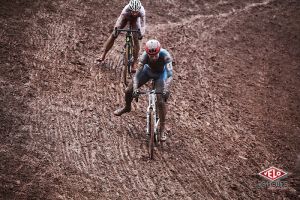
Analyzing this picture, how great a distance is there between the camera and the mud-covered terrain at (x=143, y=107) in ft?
24.5

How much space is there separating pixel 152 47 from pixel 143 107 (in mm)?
2480

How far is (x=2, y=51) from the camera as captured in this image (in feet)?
34.2

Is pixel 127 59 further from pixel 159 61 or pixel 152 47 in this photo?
pixel 152 47

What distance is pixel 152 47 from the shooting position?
24.7 ft

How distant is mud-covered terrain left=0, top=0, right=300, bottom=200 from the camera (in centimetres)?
745

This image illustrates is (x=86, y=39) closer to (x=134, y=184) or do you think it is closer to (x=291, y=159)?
(x=134, y=184)

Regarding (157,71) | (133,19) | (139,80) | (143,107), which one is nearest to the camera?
(157,71)

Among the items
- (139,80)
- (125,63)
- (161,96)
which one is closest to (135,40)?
(125,63)

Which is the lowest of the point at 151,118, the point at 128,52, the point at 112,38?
the point at 151,118

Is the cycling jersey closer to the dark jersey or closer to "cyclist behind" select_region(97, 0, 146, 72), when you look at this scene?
"cyclist behind" select_region(97, 0, 146, 72)

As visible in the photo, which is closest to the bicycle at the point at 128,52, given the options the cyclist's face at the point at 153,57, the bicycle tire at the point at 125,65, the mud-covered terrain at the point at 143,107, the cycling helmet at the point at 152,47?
the bicycle tire at the point at 125,65

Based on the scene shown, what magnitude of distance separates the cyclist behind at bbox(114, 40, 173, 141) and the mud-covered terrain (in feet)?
3.79

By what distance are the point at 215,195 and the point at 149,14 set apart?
8.44 meters

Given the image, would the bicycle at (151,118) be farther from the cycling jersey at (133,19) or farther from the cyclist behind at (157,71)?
the cycling jersey at (133,19)
